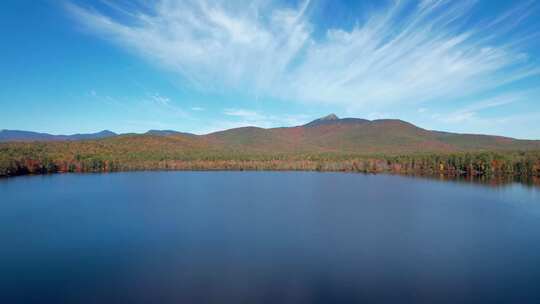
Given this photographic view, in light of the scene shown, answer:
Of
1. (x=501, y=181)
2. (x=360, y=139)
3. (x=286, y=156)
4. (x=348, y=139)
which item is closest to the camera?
(x=501, y=181)

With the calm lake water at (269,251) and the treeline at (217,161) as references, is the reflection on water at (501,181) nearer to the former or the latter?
the treeline at (217,161)

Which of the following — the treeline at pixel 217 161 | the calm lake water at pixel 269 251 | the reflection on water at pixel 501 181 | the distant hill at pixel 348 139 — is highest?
the distant hill at pixel 348 139

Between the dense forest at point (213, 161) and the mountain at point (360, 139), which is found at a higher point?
the mountain at point (360, 139)

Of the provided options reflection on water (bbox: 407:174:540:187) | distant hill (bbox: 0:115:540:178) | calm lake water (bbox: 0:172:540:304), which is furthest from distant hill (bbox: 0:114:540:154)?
calm lake water (bbox: 0:172:540:304)

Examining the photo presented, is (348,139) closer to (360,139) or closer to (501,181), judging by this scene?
(360,139)

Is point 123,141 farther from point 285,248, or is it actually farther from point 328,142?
point 285,248

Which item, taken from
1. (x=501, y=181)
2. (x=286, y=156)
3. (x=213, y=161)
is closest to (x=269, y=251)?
(x=501, y=181)

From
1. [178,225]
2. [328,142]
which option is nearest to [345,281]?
[178,225]

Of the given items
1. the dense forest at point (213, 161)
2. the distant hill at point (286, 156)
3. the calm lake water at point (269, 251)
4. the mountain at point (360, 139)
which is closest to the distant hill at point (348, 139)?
the mountain at point (360, 139)
